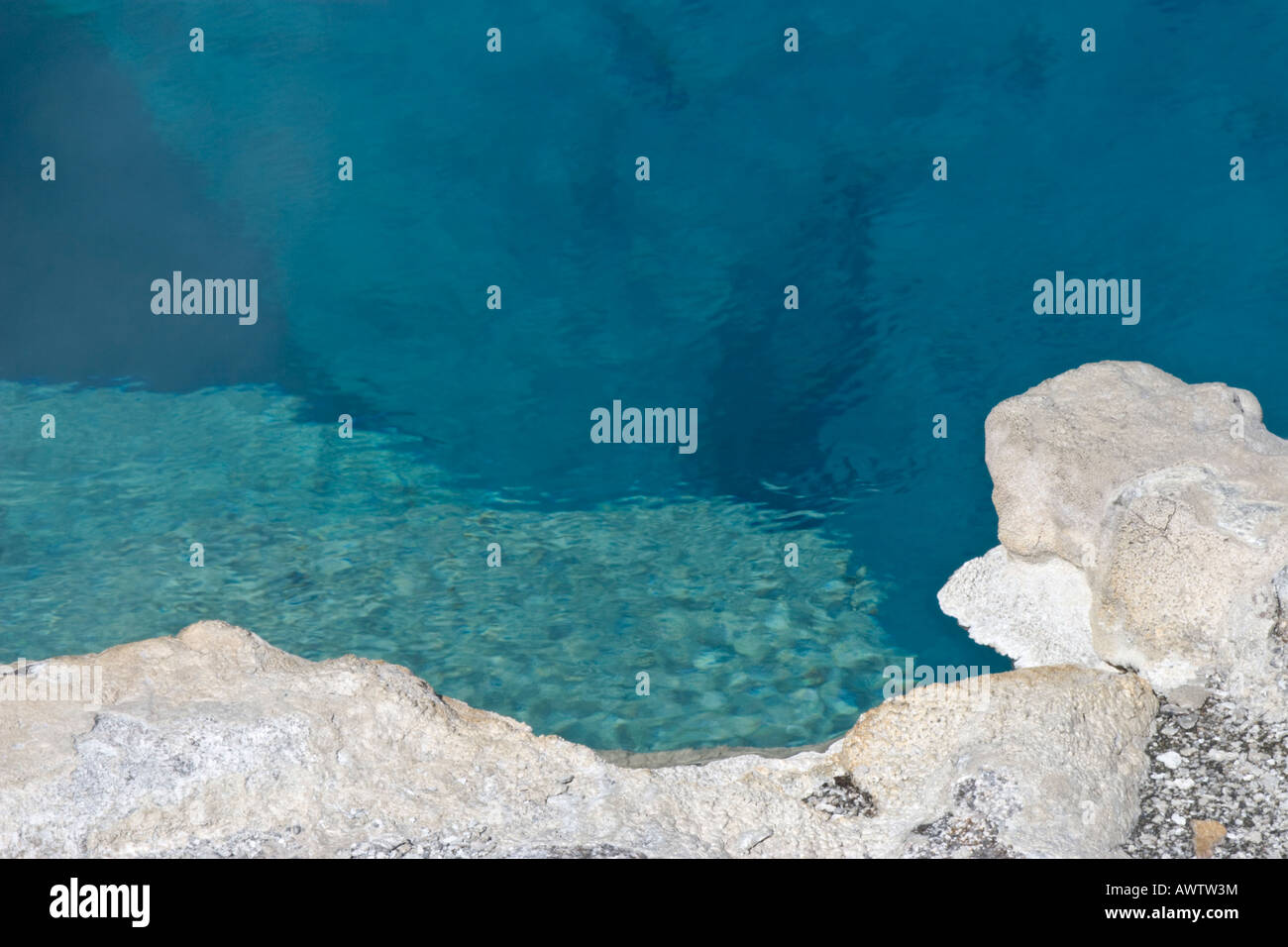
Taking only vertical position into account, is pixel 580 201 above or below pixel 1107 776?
above

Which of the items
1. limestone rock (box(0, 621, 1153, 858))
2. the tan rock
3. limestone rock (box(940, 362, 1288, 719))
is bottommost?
the tan rock

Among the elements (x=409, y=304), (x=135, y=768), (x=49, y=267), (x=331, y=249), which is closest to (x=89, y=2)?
(x=49, y=267)

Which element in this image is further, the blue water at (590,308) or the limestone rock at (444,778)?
the blue water at (590,308)

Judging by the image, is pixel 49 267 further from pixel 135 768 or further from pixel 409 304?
pixel 135 768

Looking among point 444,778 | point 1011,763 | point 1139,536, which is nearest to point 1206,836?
point 1011,763

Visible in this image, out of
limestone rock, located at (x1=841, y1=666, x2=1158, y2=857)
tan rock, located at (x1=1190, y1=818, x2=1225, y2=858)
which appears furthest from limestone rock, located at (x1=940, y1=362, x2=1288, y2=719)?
tan rock, located at (x1=1190, y1=818, x2=1225, y2=858)

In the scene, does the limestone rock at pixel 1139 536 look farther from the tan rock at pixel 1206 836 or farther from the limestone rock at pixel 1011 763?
the tan rock at pixel 1206 836

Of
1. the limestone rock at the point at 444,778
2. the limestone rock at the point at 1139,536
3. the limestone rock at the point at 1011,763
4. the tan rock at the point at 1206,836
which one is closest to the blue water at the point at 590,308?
the limestone rock at the point at 1139,536

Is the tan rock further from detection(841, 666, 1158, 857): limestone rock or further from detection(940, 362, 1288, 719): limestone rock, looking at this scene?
detection(940, 362, 1288, 719): limestone rock
